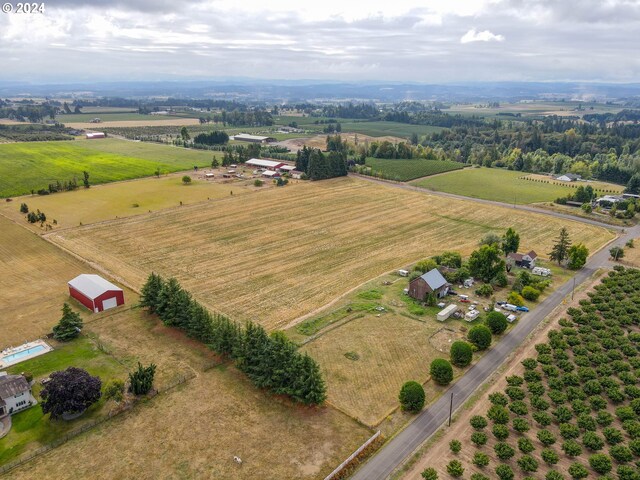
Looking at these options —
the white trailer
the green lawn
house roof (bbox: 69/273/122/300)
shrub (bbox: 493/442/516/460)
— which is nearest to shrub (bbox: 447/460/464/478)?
shrub (bbox: 493/442/516/460)

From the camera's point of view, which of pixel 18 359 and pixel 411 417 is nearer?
pixel 411 417

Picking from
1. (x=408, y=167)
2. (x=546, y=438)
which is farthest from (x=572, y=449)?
(x=408, y=167)

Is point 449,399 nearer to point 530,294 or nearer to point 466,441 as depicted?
point 466,441

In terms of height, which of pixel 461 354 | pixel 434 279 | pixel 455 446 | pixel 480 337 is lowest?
pixel 455 446

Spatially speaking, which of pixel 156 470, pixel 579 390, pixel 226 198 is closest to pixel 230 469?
pixel 156 470

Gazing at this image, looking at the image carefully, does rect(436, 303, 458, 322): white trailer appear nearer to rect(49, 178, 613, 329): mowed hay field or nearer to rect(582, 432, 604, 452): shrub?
rect(49, 178, 613, 329): mowed hay field

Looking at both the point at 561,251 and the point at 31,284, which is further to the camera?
the point at 561,251

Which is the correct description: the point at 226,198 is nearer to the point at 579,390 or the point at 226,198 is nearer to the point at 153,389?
the point at 153,389

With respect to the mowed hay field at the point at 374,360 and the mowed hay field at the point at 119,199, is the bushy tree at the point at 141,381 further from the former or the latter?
the mowed hay field at the point at 119,199
